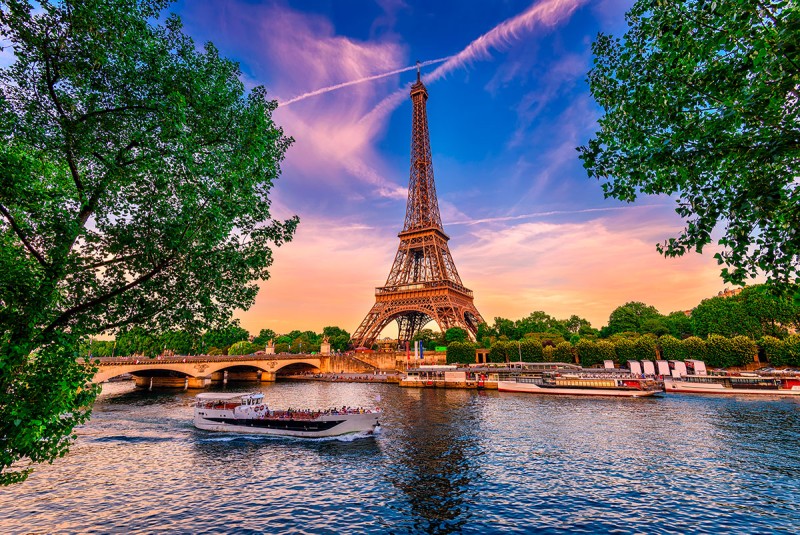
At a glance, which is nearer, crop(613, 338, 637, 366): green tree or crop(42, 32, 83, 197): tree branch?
crop(42, 32, 83, 197): tree branch

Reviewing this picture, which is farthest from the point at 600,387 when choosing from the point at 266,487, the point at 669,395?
the point at 266,487

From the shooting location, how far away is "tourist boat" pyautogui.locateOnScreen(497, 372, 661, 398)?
58.9 m

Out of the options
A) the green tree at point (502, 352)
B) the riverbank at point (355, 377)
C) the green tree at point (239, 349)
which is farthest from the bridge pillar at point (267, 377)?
the green tree at point (502, 352)

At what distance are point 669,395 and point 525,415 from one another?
102 feet

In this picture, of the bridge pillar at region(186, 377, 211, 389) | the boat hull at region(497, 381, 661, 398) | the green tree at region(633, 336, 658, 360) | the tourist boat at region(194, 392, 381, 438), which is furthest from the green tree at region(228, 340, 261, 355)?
the green tree at region(633, 336, 658, 360)

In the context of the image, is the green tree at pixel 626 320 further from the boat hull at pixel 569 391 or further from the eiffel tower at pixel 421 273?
the boat hull at pixel 569 391

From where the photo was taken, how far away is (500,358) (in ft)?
310

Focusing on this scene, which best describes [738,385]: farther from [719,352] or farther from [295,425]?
[295,425]

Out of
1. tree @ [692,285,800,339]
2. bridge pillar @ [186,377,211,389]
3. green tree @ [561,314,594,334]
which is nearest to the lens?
bridge pillar @ [186,377,211,389]

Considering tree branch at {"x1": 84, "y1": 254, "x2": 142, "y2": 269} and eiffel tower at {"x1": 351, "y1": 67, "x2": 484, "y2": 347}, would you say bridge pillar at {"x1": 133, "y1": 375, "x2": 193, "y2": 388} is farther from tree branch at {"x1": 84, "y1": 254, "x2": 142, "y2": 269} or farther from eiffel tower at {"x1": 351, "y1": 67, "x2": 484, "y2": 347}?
tree branch at {"x1": 84, "y1": 254, "x2": 142, "y2": 269}

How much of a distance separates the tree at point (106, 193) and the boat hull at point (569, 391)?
2353 inches

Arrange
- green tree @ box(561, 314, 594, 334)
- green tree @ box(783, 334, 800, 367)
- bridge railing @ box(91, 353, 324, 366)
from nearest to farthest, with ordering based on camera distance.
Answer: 1. green tree @ box(783, 334, 800, 367)
2. bridge railing @ box(91, 353, 324, 366)
3. green tree @ box(561, 314, 594, 334)

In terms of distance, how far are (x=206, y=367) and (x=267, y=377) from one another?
2672cm

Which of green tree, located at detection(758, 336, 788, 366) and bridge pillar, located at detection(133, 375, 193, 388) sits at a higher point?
green tree, located at detection(758, 336, 788, 366)
